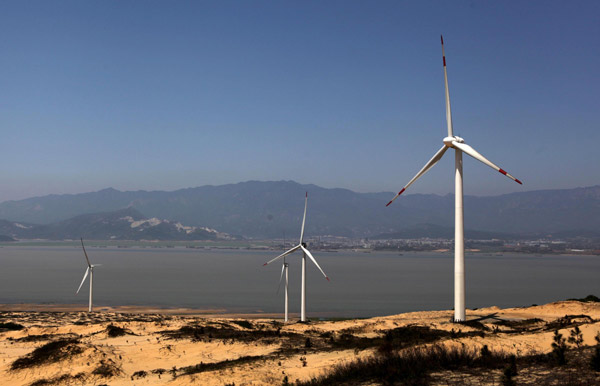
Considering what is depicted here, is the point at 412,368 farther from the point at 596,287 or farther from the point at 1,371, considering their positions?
the point at 596,287

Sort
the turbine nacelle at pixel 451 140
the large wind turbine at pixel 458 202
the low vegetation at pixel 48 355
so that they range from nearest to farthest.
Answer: the low vegetation at pixel 48 355, the large wind turbine at pixel 458 202, the turbine nacelle at pixel 451 140

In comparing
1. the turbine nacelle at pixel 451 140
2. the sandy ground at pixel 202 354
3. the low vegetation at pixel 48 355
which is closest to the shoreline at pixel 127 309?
the sandy ground at pixel 202 354

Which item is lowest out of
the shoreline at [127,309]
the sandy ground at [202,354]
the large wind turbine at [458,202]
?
the shoreline at [127,309]

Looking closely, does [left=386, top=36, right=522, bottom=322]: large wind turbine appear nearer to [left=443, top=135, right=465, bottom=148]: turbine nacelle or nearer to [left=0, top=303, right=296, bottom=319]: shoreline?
[left=443, top=135, right=465, bottom=148]: turbine nacelle

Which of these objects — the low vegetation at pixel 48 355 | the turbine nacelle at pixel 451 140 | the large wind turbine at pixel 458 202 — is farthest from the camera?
the turbine nacelle at pixel 451 140

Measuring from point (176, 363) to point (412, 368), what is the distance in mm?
13406

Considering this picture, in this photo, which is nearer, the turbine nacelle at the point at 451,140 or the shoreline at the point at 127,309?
the turbine nacelle at the point at 451,140

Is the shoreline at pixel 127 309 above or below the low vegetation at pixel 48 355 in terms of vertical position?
below

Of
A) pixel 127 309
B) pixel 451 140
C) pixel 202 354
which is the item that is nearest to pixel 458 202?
pixel 451 140

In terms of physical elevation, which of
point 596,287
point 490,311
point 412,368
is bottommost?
point 596,287

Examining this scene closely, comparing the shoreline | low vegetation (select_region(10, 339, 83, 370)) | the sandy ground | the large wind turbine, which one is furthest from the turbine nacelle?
the shoreline

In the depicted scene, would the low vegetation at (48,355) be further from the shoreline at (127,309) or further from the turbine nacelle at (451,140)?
the shoreline at (127,309)

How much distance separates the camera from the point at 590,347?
21.8 meters

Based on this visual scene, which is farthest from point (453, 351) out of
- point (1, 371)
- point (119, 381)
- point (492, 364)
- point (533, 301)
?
point (533, 301)
